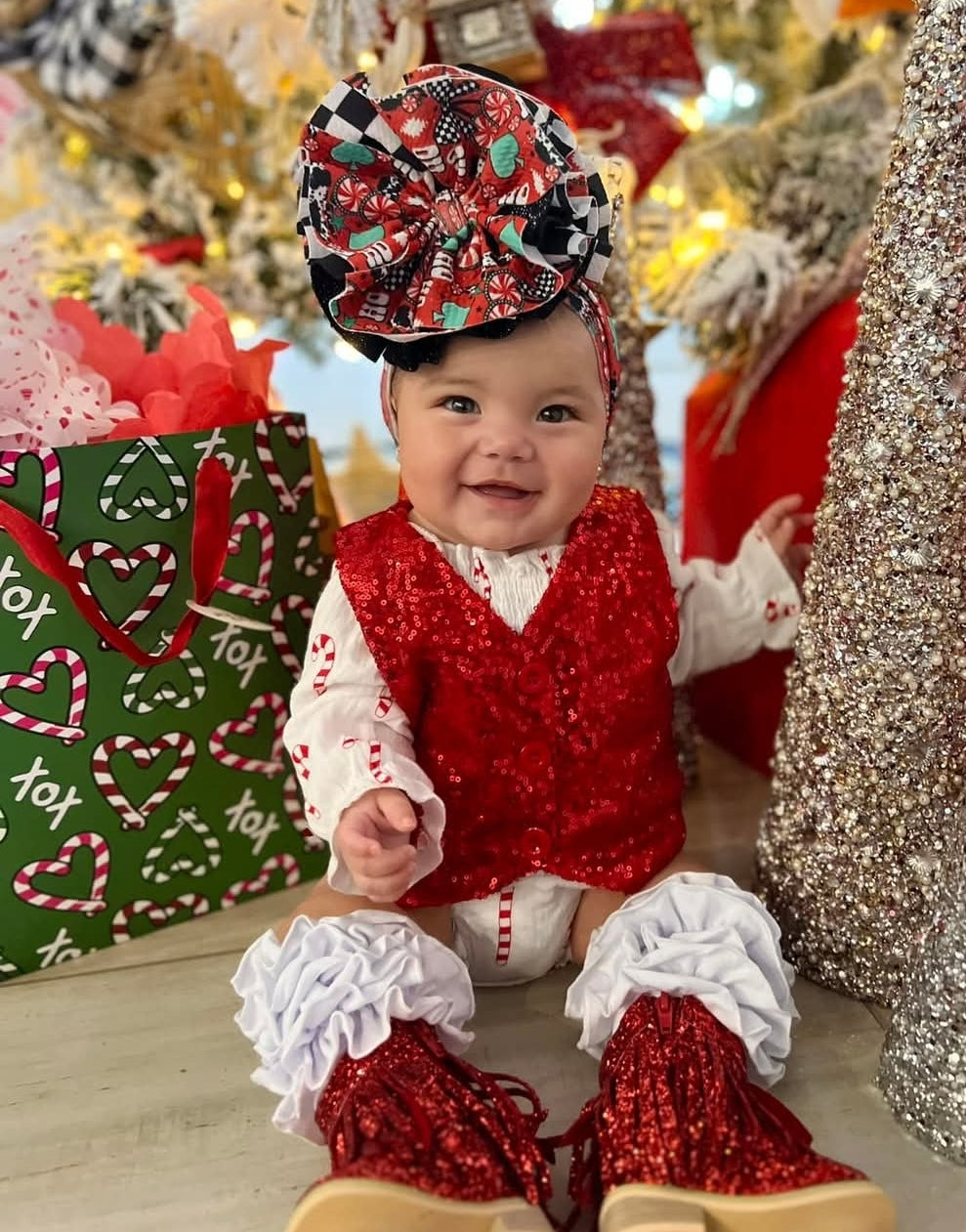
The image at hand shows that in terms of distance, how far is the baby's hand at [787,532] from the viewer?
924mm

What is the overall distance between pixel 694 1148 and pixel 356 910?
0.27 meters

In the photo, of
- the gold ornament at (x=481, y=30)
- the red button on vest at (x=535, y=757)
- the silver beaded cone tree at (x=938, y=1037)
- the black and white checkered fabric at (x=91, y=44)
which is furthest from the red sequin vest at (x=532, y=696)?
the black and white checkered fabric at (x=91, y=44)

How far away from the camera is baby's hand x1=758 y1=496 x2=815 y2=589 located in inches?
36.4

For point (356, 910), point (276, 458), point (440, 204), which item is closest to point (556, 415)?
point (440, 204)

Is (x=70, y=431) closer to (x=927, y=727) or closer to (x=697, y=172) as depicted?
(x=927, y=727)

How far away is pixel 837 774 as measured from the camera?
0.74 meters

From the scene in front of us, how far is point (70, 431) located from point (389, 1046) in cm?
49

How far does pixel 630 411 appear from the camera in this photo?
100 centimetres

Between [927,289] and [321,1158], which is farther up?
[927,289]

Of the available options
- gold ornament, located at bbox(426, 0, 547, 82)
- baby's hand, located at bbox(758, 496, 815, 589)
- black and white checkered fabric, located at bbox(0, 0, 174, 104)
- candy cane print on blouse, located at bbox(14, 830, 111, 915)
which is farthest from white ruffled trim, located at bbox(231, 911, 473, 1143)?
black and white checkered fabric, located at bbox(0, 0, 174, 104)

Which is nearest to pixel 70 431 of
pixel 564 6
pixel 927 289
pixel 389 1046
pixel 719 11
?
pixel 389 1046

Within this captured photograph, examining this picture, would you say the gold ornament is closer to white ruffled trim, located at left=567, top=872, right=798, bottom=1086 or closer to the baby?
the baby

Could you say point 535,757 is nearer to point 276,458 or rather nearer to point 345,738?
point 345,738

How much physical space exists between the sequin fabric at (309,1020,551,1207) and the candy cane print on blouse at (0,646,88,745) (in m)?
0.34
